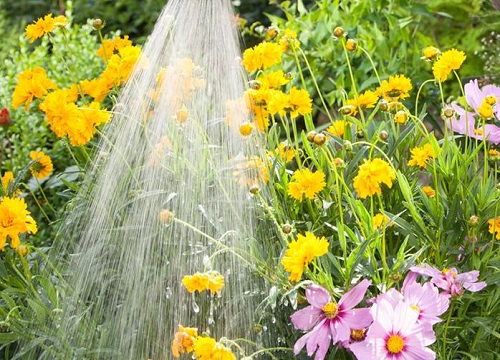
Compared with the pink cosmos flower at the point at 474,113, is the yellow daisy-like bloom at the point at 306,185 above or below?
above

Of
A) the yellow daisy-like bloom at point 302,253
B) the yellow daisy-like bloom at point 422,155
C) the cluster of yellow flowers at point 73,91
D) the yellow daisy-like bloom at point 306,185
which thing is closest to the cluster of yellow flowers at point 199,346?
the yellow daisy-like bloom at point 302,253

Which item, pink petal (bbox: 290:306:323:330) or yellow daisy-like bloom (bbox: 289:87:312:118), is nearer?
pink petal (bbox: 290:306:323:330)

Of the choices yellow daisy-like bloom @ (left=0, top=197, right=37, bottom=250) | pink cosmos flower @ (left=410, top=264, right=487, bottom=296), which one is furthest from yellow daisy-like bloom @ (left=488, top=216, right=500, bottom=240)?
yellow daisy-like bloom @ (left=0, top=197, right=37, bottom=250)

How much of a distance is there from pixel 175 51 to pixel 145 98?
106mm

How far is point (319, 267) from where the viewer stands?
1.49 meters

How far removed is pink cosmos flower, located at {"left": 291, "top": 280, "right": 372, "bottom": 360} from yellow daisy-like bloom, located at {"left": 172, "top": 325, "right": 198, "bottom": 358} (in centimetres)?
17

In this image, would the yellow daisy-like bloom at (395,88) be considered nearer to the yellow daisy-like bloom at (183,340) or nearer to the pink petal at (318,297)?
the pink petal at (318,297)

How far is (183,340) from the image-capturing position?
1.41 metres

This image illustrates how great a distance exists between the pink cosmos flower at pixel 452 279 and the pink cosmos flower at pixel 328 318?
0.11m

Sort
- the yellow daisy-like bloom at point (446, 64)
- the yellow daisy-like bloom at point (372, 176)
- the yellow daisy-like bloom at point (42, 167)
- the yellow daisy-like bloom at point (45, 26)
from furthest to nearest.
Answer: the yellow daisy-like bloom at point (42, 167) → the yellow daisy-like bloom at point (45, 26) → the yellow daisy-like bloom at point (446, 64) → the yellow daisy-like bloom at point (372, 176)

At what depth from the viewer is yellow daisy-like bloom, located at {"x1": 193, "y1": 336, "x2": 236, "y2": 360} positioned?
133cm

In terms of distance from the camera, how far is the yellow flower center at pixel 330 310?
1.45 metres

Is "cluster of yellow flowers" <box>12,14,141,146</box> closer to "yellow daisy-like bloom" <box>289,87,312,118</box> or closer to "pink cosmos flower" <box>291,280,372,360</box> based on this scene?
"yellow daisy-like bloom" <box>289,87,312,118</box>

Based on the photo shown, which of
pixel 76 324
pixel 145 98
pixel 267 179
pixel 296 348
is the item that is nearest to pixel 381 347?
pixel 296 348
